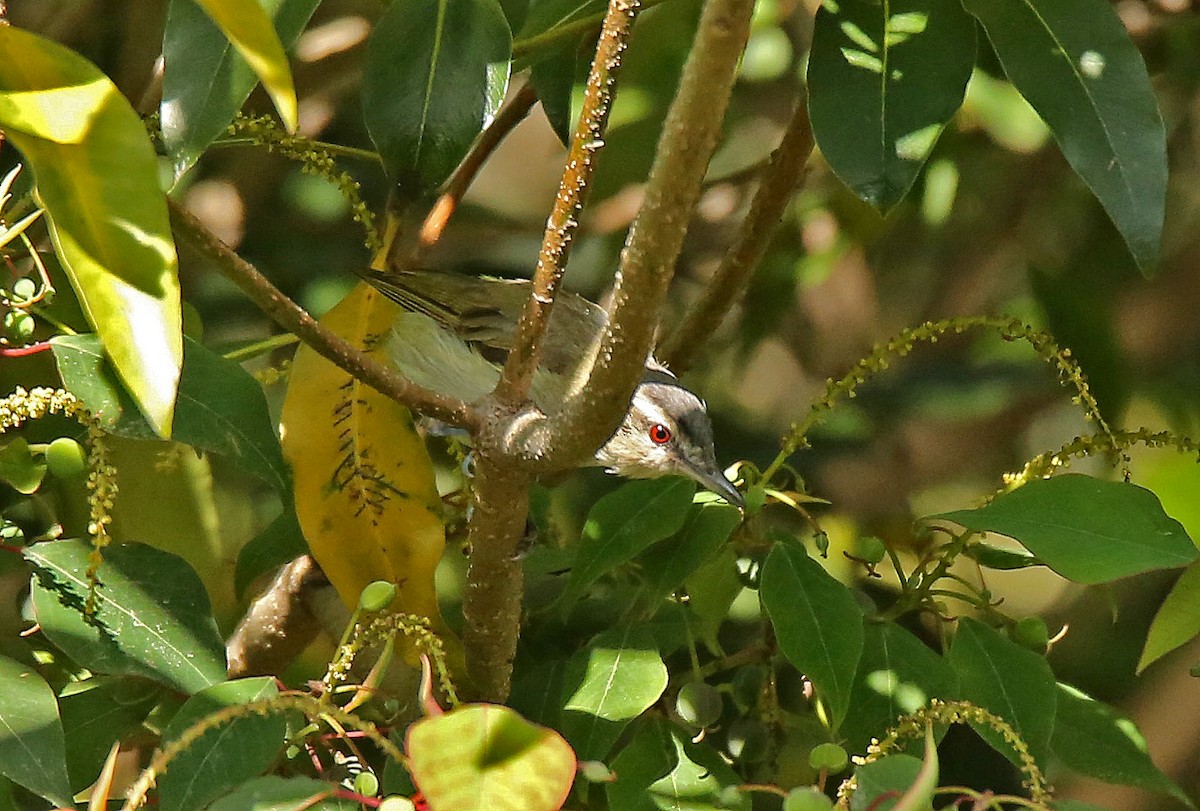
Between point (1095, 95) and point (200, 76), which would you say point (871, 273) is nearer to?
point (1095, 95)

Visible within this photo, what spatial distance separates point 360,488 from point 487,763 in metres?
1.13

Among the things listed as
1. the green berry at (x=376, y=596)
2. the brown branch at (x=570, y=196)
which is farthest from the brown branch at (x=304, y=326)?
the green berry at (x=376, y=596)

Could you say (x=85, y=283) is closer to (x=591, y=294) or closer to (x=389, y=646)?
(x=389, y=646)

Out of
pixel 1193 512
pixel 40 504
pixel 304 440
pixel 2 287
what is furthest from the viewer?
pixel 1193 512

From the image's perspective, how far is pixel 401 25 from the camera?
6.33 ft

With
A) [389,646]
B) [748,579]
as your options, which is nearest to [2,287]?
[389,646]

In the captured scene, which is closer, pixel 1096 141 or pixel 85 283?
pixel 85 283

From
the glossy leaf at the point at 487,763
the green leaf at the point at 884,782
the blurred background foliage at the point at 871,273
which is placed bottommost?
the blurred background foliage at the point at 871,273

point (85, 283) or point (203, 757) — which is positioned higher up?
point (85, 283)

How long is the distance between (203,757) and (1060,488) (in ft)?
3.62

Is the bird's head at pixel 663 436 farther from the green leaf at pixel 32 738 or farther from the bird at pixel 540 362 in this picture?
the green leaf at pixel 32 738

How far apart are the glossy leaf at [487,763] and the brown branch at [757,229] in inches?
56.4

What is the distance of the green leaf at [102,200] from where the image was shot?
1.26 meters

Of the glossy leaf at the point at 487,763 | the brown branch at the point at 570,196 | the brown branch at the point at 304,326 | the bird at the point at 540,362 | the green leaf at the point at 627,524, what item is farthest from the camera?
the bird at the point at 540,362
